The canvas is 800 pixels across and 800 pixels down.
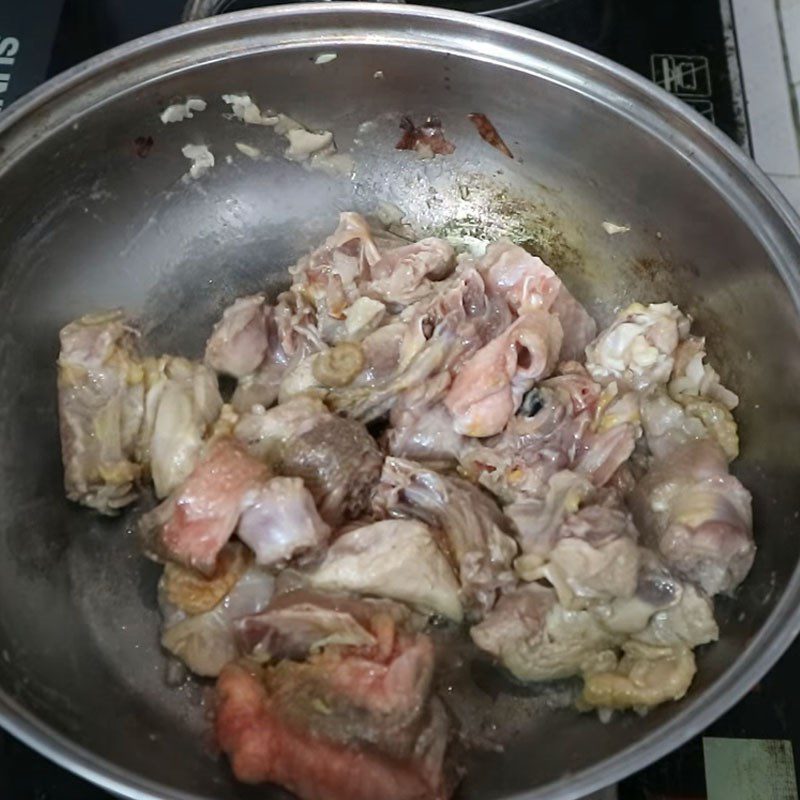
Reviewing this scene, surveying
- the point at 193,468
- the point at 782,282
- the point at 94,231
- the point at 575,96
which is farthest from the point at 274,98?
the point at 782,282

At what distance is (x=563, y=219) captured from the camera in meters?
1.96

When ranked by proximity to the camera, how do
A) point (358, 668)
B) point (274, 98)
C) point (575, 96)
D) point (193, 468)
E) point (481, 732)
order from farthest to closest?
point (274, 98) < point (575, 96) < point (193, 468) < point (481, 732) < point (358, 668)

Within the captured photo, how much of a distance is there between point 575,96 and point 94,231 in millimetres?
1036

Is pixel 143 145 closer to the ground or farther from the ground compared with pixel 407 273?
farther from the ground

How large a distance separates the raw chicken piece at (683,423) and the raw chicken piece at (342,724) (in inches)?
24.4

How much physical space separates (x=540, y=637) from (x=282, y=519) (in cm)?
48

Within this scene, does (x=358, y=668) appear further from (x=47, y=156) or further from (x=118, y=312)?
Answer: (x=47, y=156)

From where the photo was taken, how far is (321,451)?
159 centimetres

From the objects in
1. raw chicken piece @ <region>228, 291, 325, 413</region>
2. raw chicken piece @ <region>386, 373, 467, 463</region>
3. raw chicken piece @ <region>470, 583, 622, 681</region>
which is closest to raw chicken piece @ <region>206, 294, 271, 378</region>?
raw chicken piece @ <region>228, 291, 325, 413</region>

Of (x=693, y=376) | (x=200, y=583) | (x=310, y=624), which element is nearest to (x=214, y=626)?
(x=200, y=583)

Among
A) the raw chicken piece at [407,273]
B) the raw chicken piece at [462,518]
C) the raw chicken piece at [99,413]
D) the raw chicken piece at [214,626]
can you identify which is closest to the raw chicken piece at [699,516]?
the raw chicken piece at [462,518]

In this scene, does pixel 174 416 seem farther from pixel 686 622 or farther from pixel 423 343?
pixel 686 622

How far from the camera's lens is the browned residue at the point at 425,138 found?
1.95 meters

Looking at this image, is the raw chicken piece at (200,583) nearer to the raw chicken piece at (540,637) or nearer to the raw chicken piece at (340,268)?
the raw chicken piece at (540,637)
